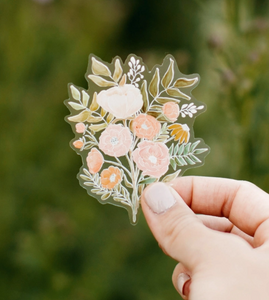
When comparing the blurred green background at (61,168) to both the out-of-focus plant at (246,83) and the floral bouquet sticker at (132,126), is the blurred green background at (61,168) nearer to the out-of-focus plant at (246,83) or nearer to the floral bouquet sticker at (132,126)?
the out-of-focus plant at (246,83)

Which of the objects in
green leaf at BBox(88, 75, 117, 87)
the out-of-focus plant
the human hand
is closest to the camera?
the human hand

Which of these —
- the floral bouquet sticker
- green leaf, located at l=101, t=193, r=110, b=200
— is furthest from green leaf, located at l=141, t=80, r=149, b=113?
green leaf, located at l=101, t=193, r=110, b=200

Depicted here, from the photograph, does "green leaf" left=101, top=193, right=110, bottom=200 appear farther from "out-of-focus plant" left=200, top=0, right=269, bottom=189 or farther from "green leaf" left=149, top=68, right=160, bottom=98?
"out-of-focus plant" left=200, top=0, right=269, bottom=189

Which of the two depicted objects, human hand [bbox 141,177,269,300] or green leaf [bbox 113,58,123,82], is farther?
green leaf [bbox 113,58,123,82]

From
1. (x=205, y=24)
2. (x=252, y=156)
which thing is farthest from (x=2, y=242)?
(x=205, y=24)

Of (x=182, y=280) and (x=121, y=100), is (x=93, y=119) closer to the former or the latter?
(x=121, y=100)
